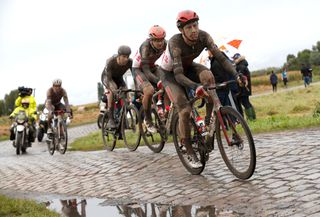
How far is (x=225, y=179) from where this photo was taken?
6742 mm

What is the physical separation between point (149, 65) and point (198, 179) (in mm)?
3475

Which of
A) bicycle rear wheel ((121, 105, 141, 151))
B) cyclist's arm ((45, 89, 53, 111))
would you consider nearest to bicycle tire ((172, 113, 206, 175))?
bicycle rear wheel ((121, 105, 141, 151))

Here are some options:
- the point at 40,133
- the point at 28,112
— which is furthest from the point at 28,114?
the point at 40,133

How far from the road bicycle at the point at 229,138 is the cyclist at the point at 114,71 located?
13.9 feet

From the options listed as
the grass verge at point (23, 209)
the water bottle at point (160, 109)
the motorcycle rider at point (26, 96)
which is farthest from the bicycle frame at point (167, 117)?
the motorcycle rider at point (26, 96)

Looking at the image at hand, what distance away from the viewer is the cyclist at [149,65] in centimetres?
902

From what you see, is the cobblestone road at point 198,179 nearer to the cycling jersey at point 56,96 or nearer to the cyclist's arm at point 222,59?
the cyclist's arm at point 222,59

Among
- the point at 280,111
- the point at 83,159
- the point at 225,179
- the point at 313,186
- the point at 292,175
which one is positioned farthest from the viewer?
the point at 280,111

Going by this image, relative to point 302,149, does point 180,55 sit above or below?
above

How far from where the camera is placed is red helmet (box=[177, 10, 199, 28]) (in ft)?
21.8

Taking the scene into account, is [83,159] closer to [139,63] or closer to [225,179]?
[139,63]

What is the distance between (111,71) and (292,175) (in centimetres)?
622

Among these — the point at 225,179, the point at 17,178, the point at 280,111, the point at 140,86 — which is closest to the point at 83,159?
the point at 17,178

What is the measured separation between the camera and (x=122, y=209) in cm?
612
